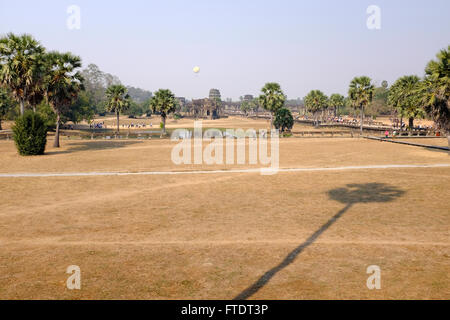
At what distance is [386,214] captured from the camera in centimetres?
1297

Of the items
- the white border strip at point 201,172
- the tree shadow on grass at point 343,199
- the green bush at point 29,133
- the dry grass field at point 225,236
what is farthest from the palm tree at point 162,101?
the tree shadow on grass at point 343,199

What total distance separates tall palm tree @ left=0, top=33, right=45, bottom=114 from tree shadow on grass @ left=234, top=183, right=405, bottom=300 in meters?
30.4

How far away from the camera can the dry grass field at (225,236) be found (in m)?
7.26

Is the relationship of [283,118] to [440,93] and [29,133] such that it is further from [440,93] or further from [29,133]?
[29,133]

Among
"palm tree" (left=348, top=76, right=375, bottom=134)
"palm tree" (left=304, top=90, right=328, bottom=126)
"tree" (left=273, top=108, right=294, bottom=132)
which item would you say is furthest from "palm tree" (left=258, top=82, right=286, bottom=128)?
"palm tree" (left=304, top=90, right=328, bottom=126)

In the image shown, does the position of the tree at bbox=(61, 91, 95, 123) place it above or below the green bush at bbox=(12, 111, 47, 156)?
above

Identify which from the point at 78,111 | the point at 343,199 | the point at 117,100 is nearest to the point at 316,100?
the point at 117,100

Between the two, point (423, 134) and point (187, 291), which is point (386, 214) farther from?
point (423, 134)

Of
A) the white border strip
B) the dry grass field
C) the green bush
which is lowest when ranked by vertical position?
the dry grass field

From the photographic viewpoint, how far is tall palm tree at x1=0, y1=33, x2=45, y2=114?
31.6m

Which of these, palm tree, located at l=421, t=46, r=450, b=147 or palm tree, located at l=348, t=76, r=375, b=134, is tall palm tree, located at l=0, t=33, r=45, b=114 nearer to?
palm tree, located at l=421, t=46, r=450, b=147

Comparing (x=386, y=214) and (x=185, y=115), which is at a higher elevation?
(x=185, y=115)
